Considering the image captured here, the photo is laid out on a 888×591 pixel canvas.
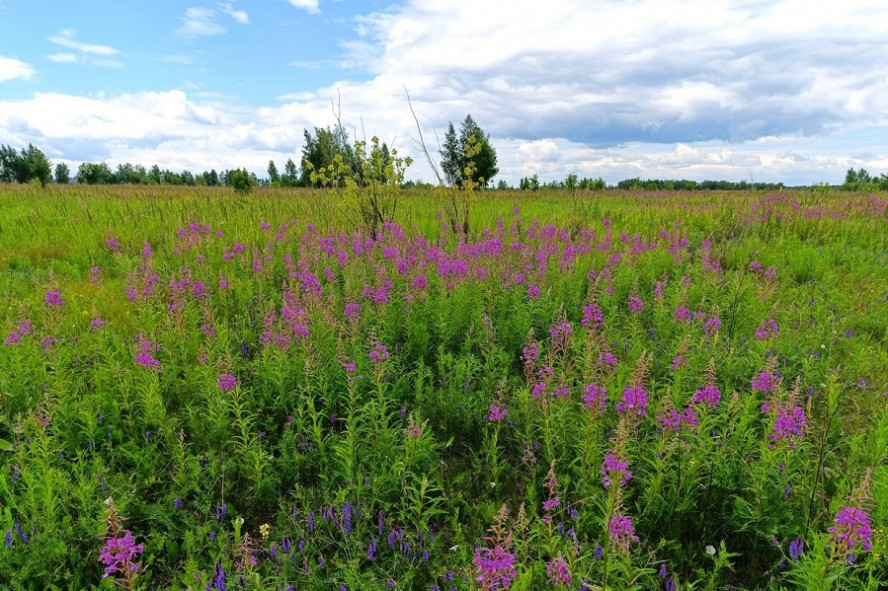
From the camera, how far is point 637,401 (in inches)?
88.7

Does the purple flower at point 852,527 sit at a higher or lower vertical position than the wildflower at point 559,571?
higher

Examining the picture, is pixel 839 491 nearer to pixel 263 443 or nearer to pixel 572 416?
pixel 572 416

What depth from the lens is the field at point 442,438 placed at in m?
2.21

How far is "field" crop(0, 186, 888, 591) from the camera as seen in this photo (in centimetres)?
221

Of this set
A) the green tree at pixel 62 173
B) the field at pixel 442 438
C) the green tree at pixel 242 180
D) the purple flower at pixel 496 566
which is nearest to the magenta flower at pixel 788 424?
the field at pixel 442 438

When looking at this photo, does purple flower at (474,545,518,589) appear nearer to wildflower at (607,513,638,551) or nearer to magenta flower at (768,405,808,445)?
wildflower at (607,513,638,551)

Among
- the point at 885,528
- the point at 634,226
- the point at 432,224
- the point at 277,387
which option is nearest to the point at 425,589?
the point at 277,387

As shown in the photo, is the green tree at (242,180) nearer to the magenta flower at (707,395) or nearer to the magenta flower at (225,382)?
the magenta flower at (225,382)

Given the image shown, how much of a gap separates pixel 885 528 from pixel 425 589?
2.22 meters

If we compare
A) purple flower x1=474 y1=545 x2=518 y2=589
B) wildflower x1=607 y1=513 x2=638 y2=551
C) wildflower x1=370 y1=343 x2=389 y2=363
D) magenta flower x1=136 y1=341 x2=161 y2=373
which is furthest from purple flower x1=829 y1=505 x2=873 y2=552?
magenta flower x1=136 y1=341 x2=161 y2=373

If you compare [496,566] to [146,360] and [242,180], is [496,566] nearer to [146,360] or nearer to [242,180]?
[146,360]

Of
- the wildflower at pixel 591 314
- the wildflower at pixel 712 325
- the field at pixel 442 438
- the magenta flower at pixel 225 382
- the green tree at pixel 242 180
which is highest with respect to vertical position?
the green tree at pixel 242 180

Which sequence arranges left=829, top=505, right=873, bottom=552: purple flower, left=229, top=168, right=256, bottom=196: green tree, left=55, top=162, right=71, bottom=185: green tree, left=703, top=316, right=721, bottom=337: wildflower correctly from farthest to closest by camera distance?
left=55, top=162, right=71, bottom=185: green tree
left=229, top=168, right=256, bottom=196: green tree
left=703, top=316, right=721, bottom=337: wildflower
left=829, top=505, right=873, bottom=552: purple flower

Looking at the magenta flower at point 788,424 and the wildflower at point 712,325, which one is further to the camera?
the wildflower at point 712,325
